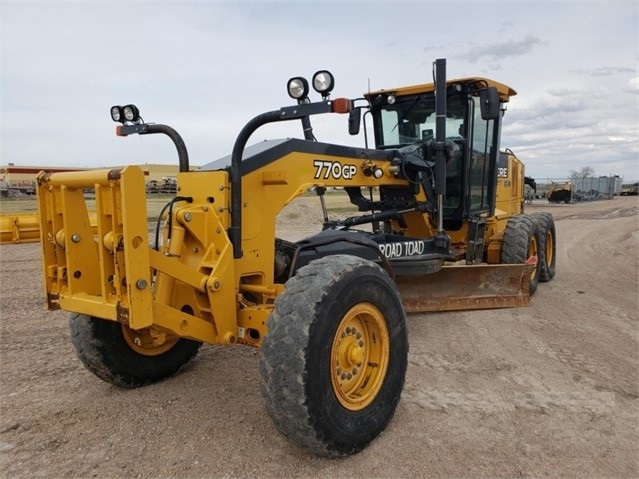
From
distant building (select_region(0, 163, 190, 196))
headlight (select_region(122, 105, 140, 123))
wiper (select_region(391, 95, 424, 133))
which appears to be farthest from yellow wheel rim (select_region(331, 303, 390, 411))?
distant building (select_region(0, 163, 190, 196))

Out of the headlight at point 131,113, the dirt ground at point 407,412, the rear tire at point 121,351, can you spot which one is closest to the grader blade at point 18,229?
the dirt ground at point 407,412

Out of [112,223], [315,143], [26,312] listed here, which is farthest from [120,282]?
[26,312]

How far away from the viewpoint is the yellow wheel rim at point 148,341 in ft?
13.9

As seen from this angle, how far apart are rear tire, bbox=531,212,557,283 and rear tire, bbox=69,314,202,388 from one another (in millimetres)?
6153

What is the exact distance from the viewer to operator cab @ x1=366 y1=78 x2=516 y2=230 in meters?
6.80

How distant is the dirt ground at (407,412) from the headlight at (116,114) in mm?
2225

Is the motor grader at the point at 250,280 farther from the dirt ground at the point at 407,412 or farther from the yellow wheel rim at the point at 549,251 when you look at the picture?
the yellow wheel rim at the point at 549,251

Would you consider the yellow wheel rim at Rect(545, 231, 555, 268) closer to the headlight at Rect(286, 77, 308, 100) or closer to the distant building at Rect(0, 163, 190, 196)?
the headlight at Rect(286, 77, 308, 100)

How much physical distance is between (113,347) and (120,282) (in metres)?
1.19

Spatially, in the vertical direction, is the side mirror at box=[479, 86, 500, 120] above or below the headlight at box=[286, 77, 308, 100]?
above

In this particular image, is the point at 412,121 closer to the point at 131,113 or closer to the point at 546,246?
the point at 546,246

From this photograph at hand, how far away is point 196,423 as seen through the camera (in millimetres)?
3824

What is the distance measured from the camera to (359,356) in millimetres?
3590

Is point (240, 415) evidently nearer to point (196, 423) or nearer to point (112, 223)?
point (196, 423)
